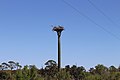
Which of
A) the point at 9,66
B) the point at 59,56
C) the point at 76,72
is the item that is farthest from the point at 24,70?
the point at 9,66

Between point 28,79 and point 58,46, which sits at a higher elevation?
point 58,46

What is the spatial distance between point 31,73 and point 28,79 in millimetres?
1487

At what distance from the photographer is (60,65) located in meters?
56.6

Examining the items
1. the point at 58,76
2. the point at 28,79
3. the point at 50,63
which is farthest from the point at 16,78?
the point at 50,63

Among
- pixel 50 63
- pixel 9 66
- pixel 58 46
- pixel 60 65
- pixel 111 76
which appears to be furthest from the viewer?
pixel 9 66

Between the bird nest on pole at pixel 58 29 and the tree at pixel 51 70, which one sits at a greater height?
the bird nest on pole at pixel 58 29

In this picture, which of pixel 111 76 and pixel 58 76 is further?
pixel 111 76

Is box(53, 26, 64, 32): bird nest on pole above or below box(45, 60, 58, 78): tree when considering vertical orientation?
above

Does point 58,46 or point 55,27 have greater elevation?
point 55,27

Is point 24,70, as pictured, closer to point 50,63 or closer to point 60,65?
point 60,65

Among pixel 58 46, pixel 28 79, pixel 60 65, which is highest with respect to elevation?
pixel 58 46

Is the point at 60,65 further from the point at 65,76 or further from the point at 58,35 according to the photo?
the point at 65,76

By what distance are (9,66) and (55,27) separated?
44210mm

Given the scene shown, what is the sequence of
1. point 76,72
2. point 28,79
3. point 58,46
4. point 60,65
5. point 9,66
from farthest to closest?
point 9,66 → point 76,72 → point 58,46 → point 60,65 → point 28,79
